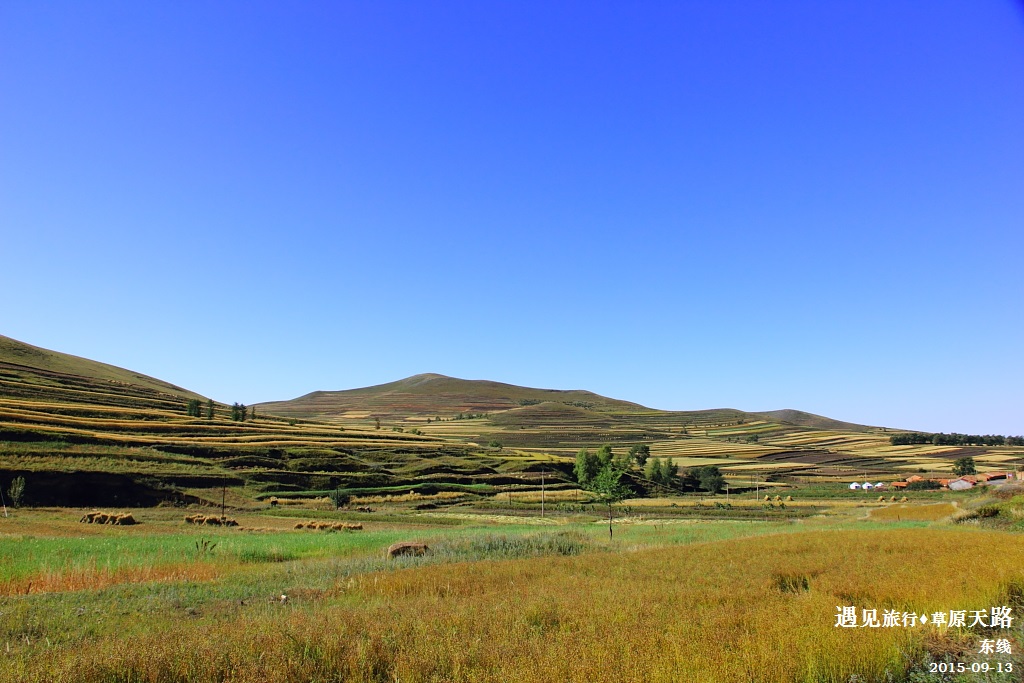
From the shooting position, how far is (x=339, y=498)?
209ft

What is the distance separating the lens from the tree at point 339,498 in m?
62.7

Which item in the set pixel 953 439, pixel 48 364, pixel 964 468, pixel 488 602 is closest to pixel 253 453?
pixel 488 602

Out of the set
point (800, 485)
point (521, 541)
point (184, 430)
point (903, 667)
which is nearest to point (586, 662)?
point (903, 667)

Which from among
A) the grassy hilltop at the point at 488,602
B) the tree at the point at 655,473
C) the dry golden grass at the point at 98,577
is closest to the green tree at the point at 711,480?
the tree at the point at 655,473

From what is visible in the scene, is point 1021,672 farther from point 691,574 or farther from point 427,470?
point 427,470

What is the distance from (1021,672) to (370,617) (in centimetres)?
880

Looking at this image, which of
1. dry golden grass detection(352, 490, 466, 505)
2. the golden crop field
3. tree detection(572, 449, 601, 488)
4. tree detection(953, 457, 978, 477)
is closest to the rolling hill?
dry golden grass detection(352, 490, 466, 505)

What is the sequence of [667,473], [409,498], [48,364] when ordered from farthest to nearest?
1. [48,364]
2. [667,473]
3. [409,498]

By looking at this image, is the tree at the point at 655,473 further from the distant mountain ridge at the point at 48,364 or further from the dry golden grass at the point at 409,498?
the distant mountain ridge at the point at 48,364

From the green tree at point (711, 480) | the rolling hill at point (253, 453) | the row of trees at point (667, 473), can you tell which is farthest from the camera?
the green tree at point (711, 480)

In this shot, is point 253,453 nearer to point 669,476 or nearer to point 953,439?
point 669,476

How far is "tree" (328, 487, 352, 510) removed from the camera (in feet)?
206

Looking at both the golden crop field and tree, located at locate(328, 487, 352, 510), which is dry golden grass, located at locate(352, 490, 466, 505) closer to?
tree, located at locate(328, 487, 352, 510)

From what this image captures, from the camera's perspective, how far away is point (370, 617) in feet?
32.2
